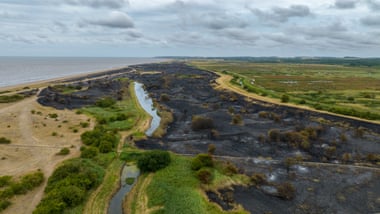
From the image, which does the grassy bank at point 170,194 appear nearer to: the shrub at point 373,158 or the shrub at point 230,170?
the shrub at point 230,170

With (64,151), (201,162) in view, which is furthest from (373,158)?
(64,151)

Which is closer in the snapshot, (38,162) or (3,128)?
(38,162)

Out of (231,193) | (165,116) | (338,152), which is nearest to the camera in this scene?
(231,193)

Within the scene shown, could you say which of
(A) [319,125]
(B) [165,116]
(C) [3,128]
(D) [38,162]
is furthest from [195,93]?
(D) [38,162]

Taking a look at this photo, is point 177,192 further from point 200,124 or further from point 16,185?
point 200,124

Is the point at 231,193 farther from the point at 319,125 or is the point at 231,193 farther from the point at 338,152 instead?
the point at 319,125

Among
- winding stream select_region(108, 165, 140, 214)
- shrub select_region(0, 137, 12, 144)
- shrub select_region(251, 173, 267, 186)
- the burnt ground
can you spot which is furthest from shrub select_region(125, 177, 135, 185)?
shrub select_region(0, 137, 12, 144)

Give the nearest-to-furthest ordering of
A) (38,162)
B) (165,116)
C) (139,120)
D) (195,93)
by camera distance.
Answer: (38,162) < (139,120) < (165,116) < (195,93)
